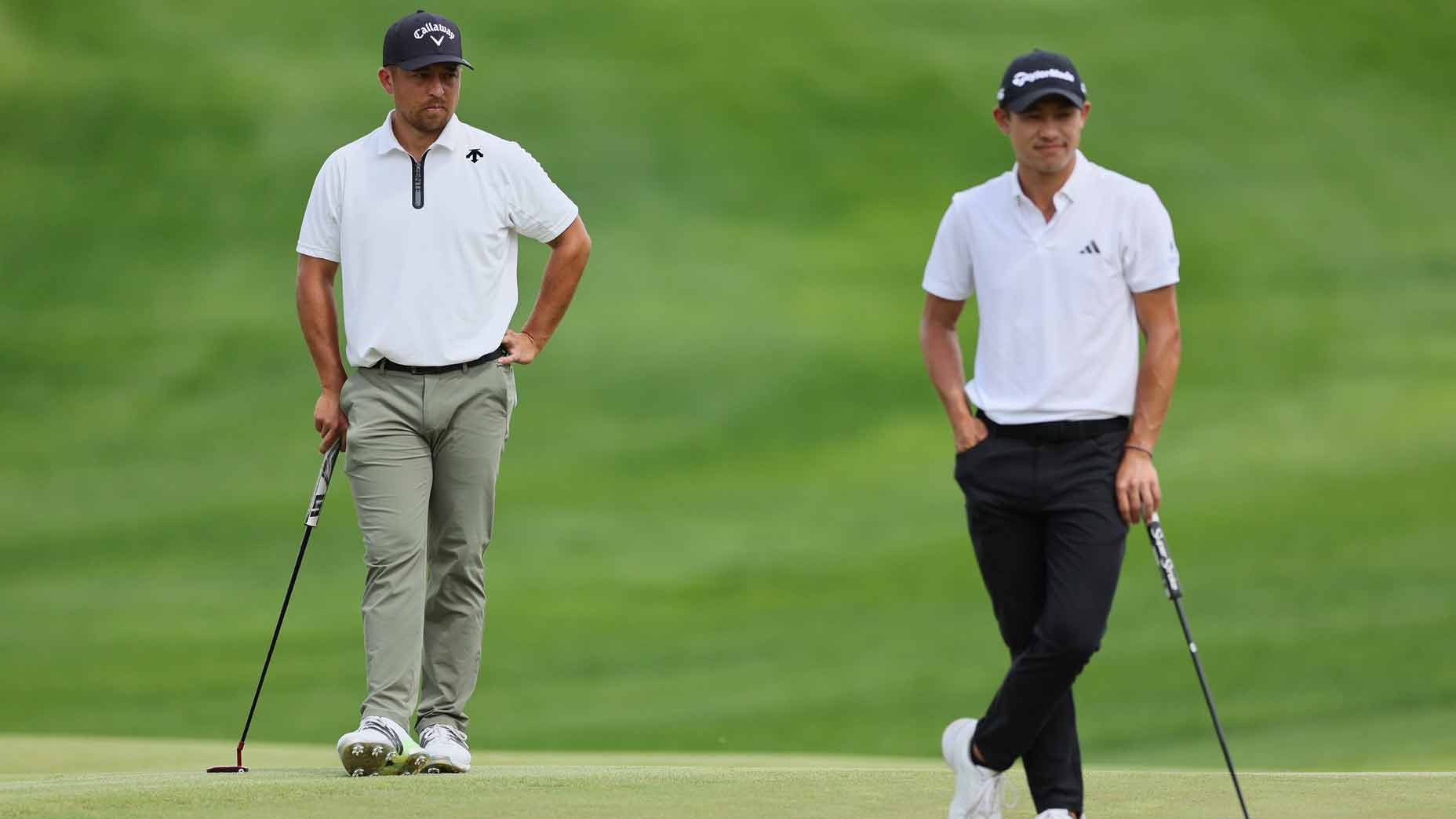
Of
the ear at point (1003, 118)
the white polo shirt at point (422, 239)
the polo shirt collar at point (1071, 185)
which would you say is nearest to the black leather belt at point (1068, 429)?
the polo shirt collar at point (1071, 185)

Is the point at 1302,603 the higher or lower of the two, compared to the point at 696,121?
lower

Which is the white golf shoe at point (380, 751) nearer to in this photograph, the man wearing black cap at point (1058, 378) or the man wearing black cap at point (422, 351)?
the man wearing black cap at point (422, 351)

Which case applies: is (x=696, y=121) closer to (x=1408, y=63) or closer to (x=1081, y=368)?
(x=1408, y=63)

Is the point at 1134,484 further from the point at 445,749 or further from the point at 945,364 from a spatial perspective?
the point at 445,749

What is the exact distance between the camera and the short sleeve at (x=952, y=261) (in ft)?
15.2

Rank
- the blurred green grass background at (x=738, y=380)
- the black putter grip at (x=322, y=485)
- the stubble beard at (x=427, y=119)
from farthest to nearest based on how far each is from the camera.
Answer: the blurred green grass background at (x=738, y=380), the black putter grip at (x=322, y=485), the stubble beard at (x=427, y=119)

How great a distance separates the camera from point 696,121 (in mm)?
20953

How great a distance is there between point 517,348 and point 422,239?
1.48ft

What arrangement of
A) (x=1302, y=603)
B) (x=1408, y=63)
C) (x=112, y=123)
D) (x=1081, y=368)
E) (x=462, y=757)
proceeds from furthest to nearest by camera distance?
(x=1408, y=63), (x=112, y=123), (x=1302, y=603), (x=462, y=757), (x=1081, y=368)

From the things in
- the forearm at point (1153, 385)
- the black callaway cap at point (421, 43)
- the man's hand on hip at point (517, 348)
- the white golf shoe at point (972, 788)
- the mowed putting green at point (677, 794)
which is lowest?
the mowed putting green at point (677, 794)

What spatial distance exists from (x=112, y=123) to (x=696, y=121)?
5.67 meters

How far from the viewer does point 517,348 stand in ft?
19.0

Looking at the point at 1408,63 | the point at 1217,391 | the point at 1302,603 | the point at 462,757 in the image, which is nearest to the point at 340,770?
the point at 462,757

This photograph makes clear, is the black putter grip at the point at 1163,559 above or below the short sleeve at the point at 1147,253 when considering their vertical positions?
below
